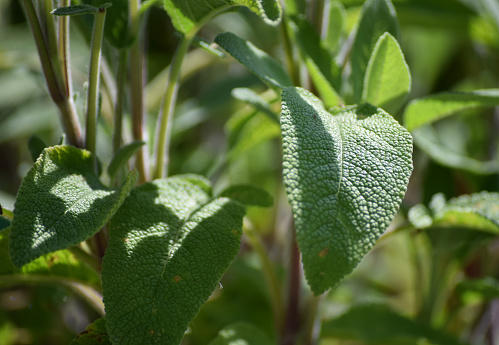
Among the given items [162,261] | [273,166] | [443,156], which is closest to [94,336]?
[162,261]

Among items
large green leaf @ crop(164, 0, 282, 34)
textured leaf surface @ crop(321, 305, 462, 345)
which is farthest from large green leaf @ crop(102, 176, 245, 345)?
textured leaf surface @ crop(321, 305, 462, 345)

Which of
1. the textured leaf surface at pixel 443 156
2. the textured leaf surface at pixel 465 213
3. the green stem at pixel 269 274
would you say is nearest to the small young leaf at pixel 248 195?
the green stem at pixel 269 274

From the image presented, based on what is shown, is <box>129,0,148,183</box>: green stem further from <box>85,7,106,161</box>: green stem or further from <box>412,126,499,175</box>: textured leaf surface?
<box>412,126,499,175</box>: textured leaf surface

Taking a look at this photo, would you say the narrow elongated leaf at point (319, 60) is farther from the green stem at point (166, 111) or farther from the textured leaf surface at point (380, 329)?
the textured leaf surface at point (380, 329)

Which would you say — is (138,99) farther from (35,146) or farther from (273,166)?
(273,166)

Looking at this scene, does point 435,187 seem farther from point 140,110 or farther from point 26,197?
point 26,197
